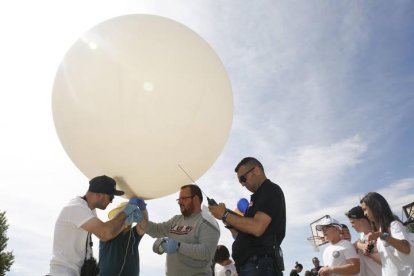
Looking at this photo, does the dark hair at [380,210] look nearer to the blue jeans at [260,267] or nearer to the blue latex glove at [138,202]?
the blue jeans at [260,267]

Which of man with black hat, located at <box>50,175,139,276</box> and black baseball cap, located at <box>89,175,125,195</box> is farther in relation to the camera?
black baseball cap, located at <box>89,175,125,195</box>

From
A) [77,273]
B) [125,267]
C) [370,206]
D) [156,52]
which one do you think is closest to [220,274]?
[125,267]

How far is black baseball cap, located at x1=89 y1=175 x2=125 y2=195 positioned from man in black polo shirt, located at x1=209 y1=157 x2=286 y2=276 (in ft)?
2.86

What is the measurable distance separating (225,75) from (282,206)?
4.42ft

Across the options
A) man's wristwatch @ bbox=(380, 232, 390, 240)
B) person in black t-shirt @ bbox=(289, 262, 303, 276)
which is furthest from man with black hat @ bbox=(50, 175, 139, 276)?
person in black t-shirt @ bbox=(289, 262, 303, 276)

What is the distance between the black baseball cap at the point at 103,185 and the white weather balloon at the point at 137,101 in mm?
118

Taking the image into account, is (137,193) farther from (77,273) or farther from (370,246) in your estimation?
(370,246)

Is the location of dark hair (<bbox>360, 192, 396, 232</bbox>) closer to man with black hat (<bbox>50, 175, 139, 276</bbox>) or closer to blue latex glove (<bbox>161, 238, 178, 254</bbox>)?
blue latex glove (<bbox>161, 238, 178, 254</bbox>)

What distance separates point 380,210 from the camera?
300 centimetres

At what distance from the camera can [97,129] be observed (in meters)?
2.54

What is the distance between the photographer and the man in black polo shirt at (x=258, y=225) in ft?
7.80

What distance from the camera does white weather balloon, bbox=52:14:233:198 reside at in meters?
2.48

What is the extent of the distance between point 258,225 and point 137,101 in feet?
4.56

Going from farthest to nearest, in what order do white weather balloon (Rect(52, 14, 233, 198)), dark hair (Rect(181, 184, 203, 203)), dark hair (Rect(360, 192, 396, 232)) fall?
dark hair (Rect(181, 184, 203, 203)) < dark hair (Rect(360, 192, 396, 232)) < white weather balloon (Rect(52, 14, 233, 198))
